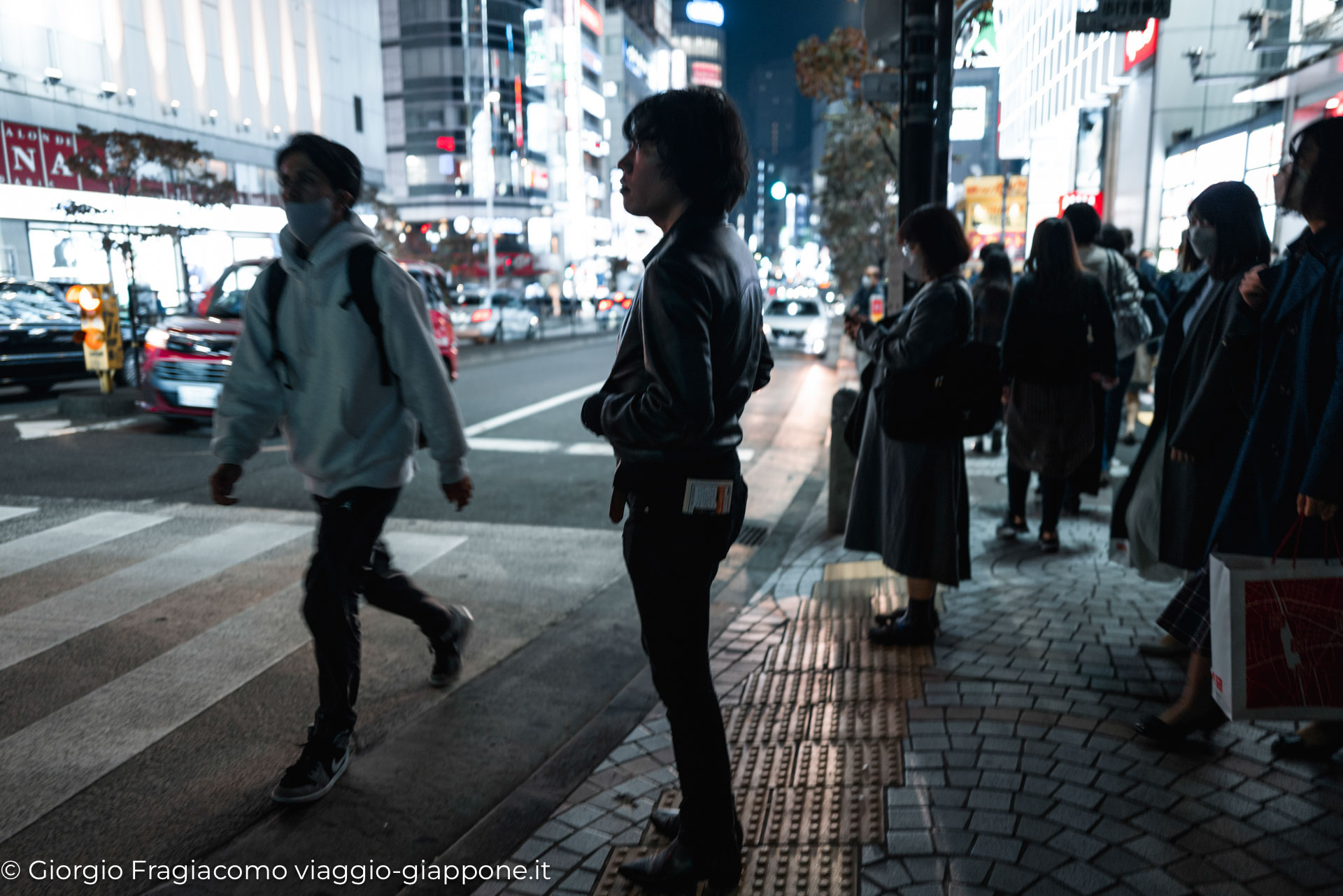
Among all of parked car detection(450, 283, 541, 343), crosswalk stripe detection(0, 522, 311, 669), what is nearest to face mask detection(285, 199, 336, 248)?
crosswalk stripe detection(0, 522, 311, 669)

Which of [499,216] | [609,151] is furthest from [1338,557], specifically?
[609,151]

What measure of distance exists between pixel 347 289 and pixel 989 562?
12.8 feet

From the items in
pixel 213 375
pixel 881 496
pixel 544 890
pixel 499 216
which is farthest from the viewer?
pixel 499 216

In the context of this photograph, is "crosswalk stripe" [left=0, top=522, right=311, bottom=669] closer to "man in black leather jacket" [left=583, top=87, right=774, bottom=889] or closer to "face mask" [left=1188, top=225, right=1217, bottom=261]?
Result: "man in black leather jacket" [left=583, top=87, right=774, bottom=889]

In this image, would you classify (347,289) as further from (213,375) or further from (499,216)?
(499,216)

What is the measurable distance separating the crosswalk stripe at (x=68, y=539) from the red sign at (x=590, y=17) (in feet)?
307

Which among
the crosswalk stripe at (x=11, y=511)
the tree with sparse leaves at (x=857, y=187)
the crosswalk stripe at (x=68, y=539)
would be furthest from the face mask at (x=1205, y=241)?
the tree with sparse leaves at (x=857, y=187)

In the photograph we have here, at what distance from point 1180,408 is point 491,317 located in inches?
1118

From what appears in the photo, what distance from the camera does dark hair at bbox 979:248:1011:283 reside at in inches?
308

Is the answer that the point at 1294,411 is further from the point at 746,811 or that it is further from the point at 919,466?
the point at 746,811

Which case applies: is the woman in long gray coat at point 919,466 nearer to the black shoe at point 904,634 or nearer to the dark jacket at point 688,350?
the black shoe at point 904,634

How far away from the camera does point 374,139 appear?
144 feet

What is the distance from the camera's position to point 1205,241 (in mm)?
3574

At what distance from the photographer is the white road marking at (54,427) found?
33.3 ft
